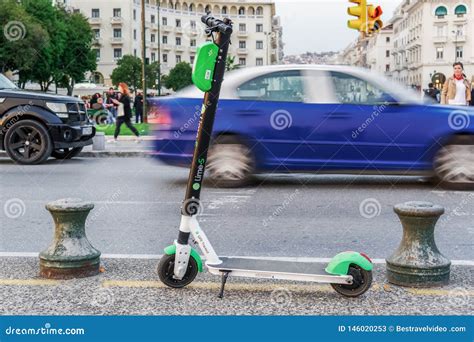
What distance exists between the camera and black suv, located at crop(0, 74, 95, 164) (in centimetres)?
1319

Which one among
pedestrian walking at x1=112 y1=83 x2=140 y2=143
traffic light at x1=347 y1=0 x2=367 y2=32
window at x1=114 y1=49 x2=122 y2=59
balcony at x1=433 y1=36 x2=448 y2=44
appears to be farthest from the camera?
balcony at x1=433 y1=36 x2=448 y2=44

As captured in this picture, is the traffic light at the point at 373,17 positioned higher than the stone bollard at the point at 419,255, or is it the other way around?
the traffic light at the point at 373,17

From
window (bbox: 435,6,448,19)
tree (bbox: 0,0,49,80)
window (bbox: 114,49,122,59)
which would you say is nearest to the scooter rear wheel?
tree (bbox: 0,0,49,80)

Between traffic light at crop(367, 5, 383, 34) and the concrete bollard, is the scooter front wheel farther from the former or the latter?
traffic light at crop(367, 5, 383, 34)

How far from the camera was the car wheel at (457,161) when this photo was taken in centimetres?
927

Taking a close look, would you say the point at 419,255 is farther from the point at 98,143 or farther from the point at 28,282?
the point at 98,143

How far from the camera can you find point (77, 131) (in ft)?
45.7

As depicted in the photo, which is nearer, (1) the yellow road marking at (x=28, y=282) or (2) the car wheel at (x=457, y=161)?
(1) the yellow road marking at (x=28, y=282)

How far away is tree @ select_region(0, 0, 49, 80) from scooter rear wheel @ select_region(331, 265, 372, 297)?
47871 millimetres

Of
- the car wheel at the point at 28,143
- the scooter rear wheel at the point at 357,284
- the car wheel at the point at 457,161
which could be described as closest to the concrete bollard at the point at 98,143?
the car wheel at the point at 28,143

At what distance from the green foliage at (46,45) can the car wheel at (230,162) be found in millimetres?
41197

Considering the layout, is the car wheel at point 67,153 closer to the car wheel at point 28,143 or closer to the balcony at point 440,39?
the car wheel at point 28,143

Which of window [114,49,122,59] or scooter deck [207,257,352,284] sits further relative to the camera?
window [114,49,122,59]

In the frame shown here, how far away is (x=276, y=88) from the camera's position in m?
9.41
